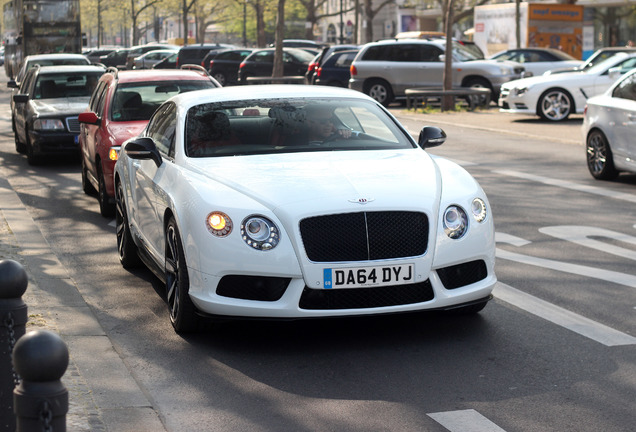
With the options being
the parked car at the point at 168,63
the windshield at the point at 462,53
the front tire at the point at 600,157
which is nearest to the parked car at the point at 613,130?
the front tire at the point at 600,157

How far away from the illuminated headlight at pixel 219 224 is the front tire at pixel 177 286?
0.38 m

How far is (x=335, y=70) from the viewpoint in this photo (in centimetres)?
3338

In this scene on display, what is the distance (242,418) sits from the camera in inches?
196

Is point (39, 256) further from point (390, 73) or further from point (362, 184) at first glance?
point (390, 73)

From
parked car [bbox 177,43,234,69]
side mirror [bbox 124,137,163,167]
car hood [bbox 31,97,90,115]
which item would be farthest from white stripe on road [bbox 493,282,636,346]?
parked car [bbox 177,43,234,69]

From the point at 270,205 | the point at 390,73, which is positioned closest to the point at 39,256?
the point at 270,205

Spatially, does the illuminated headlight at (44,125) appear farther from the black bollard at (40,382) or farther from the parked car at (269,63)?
the parked car at (269,63)

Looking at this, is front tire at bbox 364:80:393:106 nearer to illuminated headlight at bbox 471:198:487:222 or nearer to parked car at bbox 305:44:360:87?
parked car at bbox 305:44:360:87

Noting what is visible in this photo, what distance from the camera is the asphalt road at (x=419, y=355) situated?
5004 mm

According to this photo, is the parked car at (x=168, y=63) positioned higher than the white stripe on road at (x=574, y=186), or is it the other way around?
the parked car at (x=168, y=63)

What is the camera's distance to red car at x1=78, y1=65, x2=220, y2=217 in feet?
36.9

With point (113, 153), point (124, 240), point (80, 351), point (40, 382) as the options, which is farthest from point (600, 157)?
point (40, 382)

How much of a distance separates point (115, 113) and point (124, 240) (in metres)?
3.83

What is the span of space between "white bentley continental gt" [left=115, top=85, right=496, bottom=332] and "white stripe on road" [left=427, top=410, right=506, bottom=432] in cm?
107
